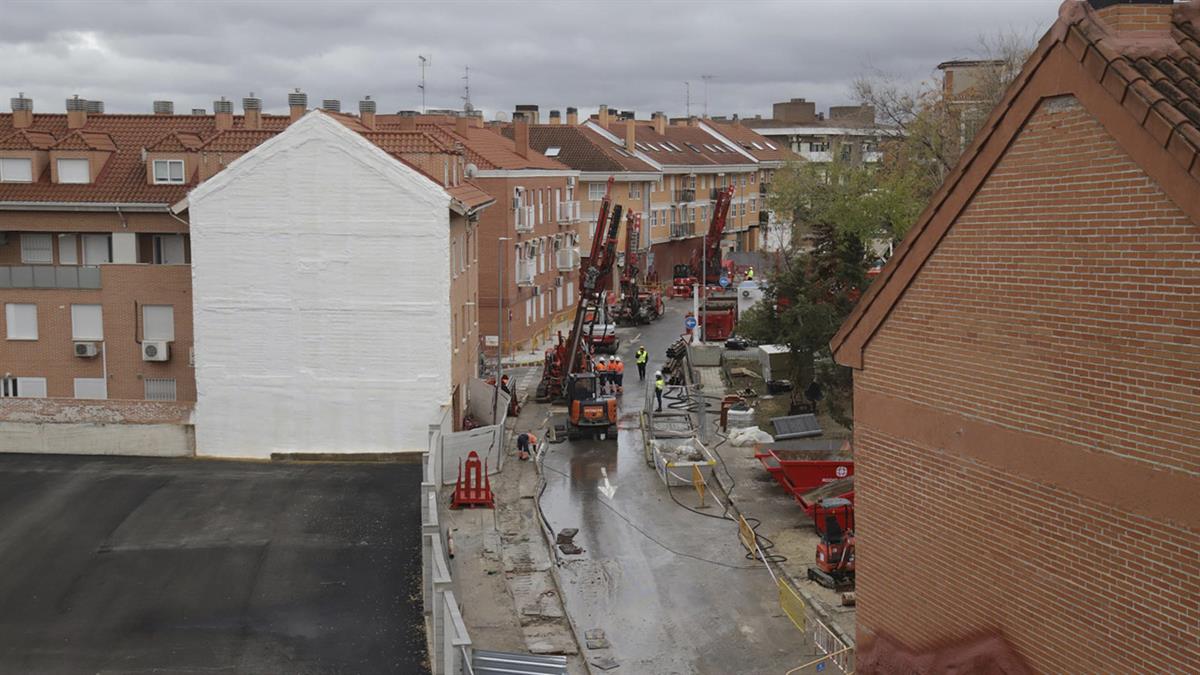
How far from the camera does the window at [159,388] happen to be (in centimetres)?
3709

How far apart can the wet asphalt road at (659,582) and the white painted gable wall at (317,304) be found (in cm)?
499

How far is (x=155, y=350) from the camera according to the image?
119 feet

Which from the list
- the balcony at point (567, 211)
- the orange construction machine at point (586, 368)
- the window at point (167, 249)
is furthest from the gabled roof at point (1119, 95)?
the balcony at point (567, 211)

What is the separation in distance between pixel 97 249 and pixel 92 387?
441 centimetres

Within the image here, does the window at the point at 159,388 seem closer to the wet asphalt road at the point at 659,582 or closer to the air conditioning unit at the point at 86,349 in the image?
the air conditioning unit at the point at 86,349

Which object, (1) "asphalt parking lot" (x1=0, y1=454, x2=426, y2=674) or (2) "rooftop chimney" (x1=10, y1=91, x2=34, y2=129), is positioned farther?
(2) "rooftop chimney" (x1=10, y1=91, x2=34, y2=129)

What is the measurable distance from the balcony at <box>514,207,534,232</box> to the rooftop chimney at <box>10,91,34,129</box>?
1871cm

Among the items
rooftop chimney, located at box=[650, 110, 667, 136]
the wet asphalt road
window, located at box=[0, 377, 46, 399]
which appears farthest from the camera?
rooftop chimney, located at box=[650, 110, 667, 136]

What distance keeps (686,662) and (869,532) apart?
267 inches

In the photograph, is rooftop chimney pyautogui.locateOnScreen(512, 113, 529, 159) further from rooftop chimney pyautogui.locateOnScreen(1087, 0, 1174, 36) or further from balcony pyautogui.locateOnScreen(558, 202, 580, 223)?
rooftop chimney pyautogui.locateOnScreen(1087, 0, 1174, 36)

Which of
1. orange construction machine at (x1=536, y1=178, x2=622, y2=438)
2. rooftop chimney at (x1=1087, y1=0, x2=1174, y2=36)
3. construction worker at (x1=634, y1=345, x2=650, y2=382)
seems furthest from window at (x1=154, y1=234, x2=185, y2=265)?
rooftop chimney at (x1=1087, y1=0, x2=1174, y2=36)

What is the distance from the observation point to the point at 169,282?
36250mm

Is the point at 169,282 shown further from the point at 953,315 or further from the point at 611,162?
the point at 611,162

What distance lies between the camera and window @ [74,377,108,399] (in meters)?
37.1
